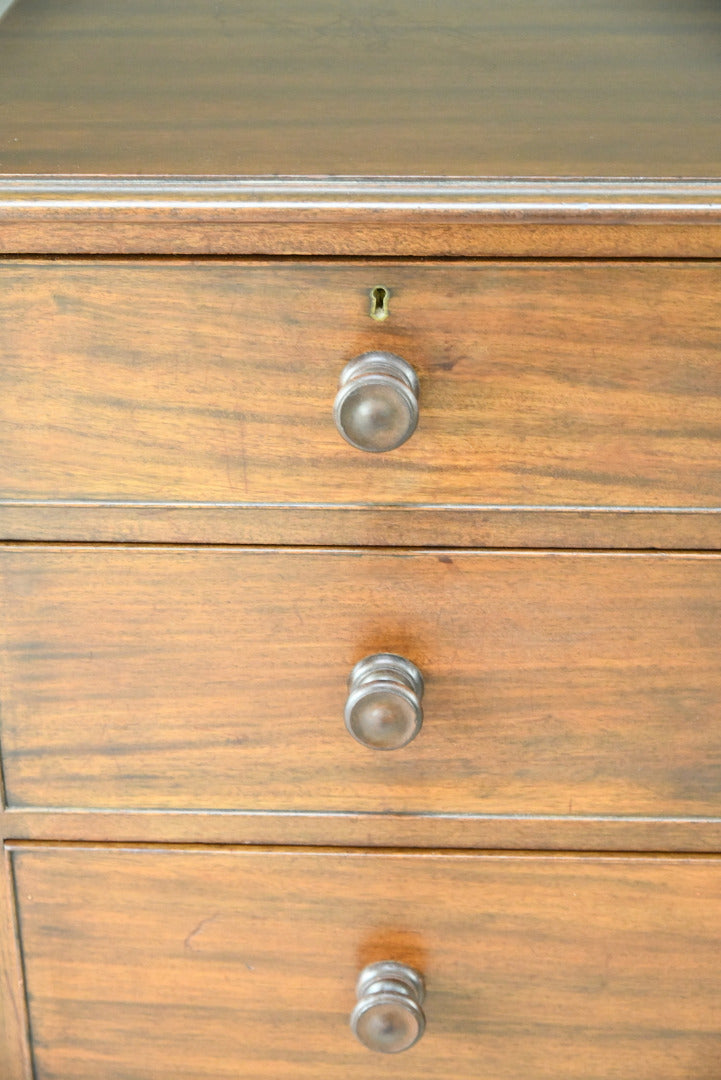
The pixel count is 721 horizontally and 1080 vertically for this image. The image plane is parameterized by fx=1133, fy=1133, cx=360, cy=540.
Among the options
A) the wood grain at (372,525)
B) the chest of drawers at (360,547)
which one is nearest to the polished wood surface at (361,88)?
the chest of drawers at (360,547)

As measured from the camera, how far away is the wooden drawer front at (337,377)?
573mm

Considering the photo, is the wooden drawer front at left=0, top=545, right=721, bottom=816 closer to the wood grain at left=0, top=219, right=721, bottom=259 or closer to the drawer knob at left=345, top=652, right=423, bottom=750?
the drawer knob at left=345, top=652, right=423, bottom=750

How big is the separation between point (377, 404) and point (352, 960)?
37cm

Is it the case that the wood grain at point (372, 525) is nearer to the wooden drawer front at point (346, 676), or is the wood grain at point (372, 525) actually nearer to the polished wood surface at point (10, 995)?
the wooden drawer front at point (346, 676)

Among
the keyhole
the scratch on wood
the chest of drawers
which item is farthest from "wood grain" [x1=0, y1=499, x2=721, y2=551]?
the scratch on wood

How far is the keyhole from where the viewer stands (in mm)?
572

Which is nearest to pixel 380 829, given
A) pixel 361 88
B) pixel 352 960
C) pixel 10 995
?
pixel 352 960

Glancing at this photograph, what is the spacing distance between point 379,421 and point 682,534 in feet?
0.62

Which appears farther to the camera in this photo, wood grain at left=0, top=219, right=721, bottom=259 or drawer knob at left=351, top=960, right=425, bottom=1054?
drawer knob at left=351, top=960, right=425, bottom=1054

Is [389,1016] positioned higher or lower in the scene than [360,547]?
lower

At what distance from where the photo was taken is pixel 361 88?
678 mm

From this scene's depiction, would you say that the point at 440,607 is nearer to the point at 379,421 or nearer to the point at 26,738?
the point at 379,421

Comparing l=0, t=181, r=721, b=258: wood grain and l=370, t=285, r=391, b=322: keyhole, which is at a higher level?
l=0, t=181, r=721, b=258: wood grain

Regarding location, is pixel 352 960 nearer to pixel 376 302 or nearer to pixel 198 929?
pixel 198 929
